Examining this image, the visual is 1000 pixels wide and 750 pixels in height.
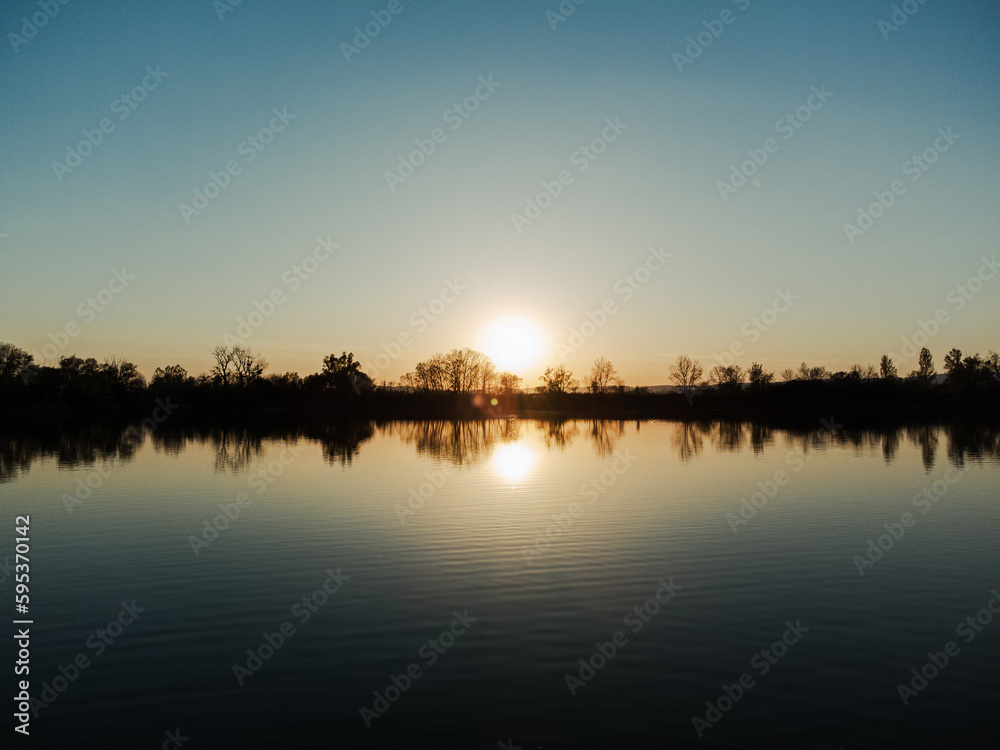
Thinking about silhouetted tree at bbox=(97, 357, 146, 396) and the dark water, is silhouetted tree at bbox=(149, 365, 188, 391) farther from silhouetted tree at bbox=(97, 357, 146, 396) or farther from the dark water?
the dark water

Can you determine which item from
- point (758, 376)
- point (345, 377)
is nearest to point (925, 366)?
point (758, 376)

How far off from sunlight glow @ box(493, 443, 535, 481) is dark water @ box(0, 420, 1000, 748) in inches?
254

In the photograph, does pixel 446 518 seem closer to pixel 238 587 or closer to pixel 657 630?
pixel 238 587

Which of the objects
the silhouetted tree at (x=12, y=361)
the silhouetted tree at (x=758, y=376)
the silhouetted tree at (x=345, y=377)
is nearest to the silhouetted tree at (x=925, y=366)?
the silhouetted tree at (x=758, y=376)

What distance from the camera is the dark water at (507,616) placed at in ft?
26.2

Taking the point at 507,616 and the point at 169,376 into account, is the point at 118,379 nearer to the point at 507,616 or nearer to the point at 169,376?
the point at 169,376

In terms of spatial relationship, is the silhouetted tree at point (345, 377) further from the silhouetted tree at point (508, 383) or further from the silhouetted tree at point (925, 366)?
the silhouetted tree at point (925, 366)

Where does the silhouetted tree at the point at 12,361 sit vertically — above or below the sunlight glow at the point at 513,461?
above

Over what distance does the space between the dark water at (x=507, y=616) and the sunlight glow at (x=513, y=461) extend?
254 inches

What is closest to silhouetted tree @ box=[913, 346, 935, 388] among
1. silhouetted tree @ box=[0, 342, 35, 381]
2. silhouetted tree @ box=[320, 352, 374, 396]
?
silhouetted tree @ box=[320, 352, 374, 396]

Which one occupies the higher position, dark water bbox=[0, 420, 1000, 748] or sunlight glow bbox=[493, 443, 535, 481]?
dark water bbox=[0, 420, 1000, 748]

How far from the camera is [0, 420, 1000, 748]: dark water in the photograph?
7996mm

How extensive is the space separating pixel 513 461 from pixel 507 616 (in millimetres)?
27905

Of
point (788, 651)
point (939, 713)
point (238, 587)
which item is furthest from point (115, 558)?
point (939, 713)
